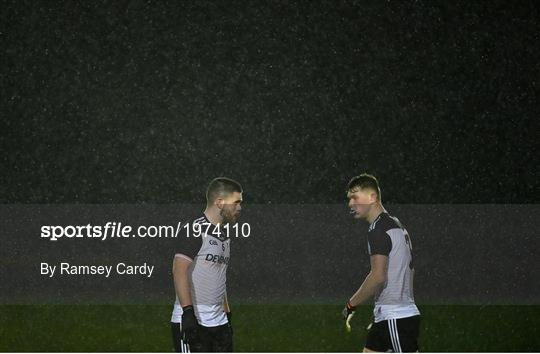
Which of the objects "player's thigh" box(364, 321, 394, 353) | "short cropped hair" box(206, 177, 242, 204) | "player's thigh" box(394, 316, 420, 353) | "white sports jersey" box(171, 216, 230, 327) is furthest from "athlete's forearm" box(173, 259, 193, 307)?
"player's thigh" box(394, 316, 420, 353)

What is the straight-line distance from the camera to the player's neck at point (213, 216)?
4984 millimetres

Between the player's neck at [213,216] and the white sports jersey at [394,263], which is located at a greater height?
the player's neck at [213,216]

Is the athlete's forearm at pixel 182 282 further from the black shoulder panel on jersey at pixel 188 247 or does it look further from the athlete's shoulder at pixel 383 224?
the athlete's shoulder at pixel 383 224

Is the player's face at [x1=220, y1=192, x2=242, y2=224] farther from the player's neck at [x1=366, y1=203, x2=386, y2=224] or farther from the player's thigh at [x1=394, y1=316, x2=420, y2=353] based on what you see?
the player's thigh at [x1=394, y1=316, x2=420, y2=353]

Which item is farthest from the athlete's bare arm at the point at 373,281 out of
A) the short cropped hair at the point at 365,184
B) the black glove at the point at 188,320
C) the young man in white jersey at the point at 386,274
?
the black glove at the point at 188,320

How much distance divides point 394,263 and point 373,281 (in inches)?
9.0

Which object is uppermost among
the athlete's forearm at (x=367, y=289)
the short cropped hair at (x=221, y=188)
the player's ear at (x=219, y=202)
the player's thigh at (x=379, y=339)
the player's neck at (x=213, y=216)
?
the short cropped hair at (x=221, y=188)

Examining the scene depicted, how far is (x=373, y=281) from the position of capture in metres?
4.87

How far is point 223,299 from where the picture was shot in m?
5.23

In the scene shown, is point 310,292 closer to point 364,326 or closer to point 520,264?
point 364,326

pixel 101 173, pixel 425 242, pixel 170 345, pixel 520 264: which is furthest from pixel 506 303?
pixel 101 173

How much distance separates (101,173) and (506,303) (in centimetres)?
903

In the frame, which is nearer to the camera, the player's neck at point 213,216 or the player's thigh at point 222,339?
the player's neck at point 213,216

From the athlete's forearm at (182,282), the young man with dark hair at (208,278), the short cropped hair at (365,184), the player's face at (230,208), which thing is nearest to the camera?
the athlete's forearm at (182,282)
